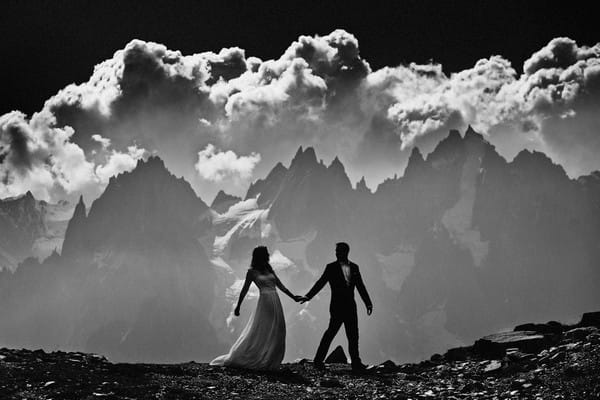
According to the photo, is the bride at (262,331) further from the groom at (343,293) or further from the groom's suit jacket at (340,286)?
the groom's suit jacket at (340,286)

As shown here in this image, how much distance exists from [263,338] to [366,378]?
364 cm

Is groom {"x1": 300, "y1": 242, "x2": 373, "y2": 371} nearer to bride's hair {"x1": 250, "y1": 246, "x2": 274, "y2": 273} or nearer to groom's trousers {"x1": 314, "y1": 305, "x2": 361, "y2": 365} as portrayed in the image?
groom's trousers {"x1": 314, "y1": 305, "x2": 361, "y2": 365}

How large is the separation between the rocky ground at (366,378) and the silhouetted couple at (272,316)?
0.67 m

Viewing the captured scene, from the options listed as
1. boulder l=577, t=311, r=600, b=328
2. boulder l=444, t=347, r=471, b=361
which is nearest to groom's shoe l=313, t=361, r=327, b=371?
boulder l=444, t=347, r=471, b=361

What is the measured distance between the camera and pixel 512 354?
19.0m

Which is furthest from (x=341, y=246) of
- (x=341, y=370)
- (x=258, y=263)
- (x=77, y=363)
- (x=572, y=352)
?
(x=77, y=363)

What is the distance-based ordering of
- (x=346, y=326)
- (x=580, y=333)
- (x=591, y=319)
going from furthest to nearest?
1. (x=591, y=319)
2. (x=346, y=326)
3. (x=580, y=333)

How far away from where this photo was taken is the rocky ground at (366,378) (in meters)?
14.7

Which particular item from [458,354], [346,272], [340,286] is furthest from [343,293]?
[458,354]

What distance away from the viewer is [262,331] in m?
20.5

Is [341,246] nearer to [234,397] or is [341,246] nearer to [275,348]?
[275,348]

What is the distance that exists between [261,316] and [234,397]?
5530mm

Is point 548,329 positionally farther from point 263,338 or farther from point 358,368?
point 263,338

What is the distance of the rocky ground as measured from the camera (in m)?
14.7
